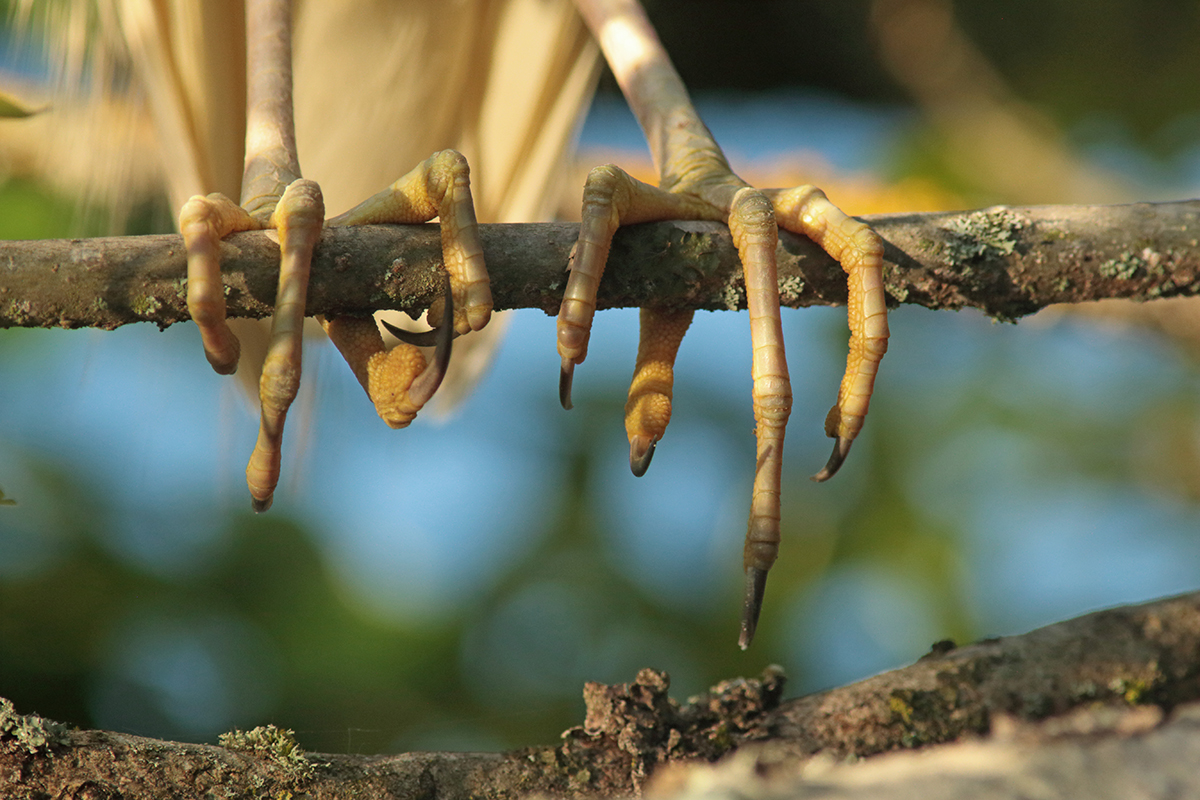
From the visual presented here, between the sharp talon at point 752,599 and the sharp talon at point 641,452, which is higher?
the sharp talon at point 641,452

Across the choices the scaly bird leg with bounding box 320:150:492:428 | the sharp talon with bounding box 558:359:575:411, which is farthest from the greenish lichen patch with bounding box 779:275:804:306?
the scaly bird leg with bounding box 320:150:492:428

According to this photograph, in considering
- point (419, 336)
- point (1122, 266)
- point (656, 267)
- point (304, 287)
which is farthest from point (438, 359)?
point (1122, 266)

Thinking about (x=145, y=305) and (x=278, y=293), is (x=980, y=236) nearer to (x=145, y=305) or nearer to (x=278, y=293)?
(x=278, y=293)

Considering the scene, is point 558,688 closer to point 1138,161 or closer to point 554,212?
point 554,212

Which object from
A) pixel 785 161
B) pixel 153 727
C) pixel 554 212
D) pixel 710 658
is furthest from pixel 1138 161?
pixel 153 727

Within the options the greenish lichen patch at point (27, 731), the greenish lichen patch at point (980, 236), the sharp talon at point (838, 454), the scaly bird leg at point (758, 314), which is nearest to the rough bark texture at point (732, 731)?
the greenish lichen patch at point (27, 731)

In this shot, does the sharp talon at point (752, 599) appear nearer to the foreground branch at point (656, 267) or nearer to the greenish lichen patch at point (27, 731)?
the foreground branch at point (656, 267)
